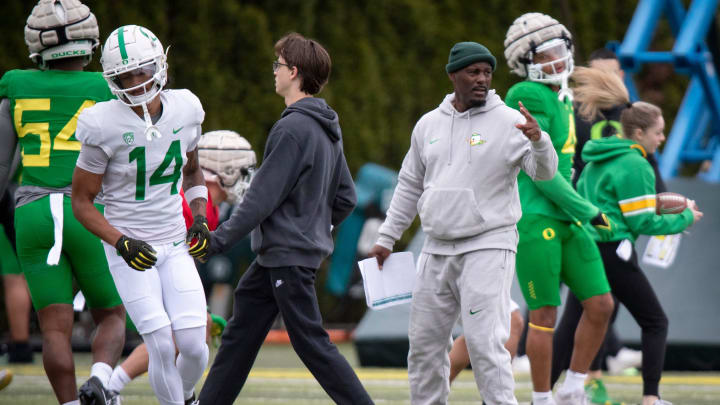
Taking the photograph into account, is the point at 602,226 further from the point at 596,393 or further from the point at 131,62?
the point at 131,62

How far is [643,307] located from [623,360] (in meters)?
2.53

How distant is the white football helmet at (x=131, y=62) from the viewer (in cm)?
484

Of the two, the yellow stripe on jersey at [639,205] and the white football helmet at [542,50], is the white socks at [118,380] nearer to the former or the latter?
the white football helmet at [542,50]

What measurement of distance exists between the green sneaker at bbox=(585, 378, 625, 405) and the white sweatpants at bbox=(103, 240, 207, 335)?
287 centimetres

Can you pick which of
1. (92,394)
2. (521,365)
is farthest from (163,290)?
(521,365)

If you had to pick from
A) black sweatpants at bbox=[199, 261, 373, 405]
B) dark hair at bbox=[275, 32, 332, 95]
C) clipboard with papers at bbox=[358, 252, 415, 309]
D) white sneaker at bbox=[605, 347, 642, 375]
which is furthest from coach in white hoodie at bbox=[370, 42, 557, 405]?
white sneaker at bbox=[605, 347, 642, 375]

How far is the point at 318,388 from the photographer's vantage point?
779cm

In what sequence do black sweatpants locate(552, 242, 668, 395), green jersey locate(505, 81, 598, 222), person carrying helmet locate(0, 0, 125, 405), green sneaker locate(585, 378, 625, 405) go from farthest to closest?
green sneaker locate(585, 378, 625, 405) < black sweatpants locate(552, 242, 668, 395) < green jersey locate(505, 81, 598, 222) < person carrying helmet locate(0, 0, 125, 405)

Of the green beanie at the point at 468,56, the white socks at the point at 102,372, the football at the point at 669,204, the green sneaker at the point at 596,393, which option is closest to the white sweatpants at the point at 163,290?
the white socks at the point at 102,372

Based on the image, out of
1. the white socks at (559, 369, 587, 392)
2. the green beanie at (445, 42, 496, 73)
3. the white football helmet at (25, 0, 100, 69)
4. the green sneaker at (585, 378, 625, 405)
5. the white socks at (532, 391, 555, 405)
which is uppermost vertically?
the green beanie at (445, 42, 496, 73)

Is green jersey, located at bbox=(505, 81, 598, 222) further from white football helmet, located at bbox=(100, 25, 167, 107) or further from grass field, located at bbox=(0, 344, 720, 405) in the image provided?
→ white football helmet, located at bbox=(100, 25, 167, 107)

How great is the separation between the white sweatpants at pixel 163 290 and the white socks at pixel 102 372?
0.60m

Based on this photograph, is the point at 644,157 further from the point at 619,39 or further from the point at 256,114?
the point at 619,39

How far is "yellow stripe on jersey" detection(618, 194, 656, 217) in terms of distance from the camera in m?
6.48
